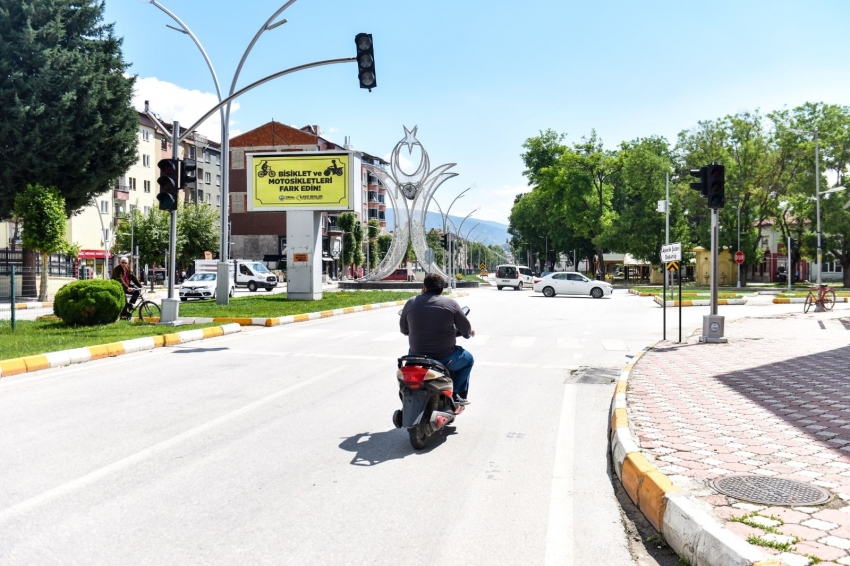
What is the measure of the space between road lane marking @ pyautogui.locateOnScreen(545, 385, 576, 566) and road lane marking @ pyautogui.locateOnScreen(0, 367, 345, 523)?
3.13 m

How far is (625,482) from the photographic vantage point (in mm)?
5410

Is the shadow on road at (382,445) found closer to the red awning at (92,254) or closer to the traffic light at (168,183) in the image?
the traffic light at (168,183)

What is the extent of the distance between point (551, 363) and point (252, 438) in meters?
6.85

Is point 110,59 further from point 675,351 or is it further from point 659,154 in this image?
point 659,154

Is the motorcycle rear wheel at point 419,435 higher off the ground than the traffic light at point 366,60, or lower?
lower

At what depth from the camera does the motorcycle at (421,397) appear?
6391mm

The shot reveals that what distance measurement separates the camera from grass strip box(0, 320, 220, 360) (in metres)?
12.5

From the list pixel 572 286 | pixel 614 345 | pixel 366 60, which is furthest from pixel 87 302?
pixel 572 286

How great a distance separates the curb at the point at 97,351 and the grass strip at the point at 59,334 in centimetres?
29

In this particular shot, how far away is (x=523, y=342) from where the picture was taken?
16.0 metres

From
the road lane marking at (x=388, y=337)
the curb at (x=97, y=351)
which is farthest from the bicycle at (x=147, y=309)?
the road lane marking at (x=388, y=337)

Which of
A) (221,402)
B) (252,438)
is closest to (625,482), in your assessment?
(252,438)

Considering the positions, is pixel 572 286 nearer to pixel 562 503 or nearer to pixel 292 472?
pixel 292 472

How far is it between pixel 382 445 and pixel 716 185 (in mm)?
10336
